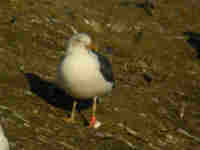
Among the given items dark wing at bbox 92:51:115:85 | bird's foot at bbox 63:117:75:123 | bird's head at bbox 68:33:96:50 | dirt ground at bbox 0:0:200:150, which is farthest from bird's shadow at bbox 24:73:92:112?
bird's head at bbox 68:33:96:50

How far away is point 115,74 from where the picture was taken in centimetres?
1578

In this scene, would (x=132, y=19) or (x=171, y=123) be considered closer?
(x=171, y=123)

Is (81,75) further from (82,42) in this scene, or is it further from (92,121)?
(92,121)

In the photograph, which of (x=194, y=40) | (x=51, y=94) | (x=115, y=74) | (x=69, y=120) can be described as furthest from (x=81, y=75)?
(x=194, y=40)

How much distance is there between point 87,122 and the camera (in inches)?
454

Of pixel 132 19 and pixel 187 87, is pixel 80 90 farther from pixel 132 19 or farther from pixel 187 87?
pixel 132 19

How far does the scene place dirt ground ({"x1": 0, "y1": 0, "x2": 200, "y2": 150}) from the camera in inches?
423

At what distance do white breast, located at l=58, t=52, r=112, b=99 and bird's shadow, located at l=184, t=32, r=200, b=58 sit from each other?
9293 millimetres

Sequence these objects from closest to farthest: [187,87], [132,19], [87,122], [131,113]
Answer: [87,122] → [131,113] → [187,87] → [132,19]

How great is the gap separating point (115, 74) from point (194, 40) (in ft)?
19.7

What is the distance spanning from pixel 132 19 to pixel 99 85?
33.6 feet

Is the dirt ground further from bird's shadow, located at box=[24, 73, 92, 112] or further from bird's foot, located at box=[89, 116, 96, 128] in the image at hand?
bird's foot, located at box=[89, 116, 96, 128]

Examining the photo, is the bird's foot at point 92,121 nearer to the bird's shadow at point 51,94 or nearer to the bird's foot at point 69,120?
the bird's foot at point 69,120

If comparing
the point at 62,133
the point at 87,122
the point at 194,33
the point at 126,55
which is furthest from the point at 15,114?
the point at 194,33
